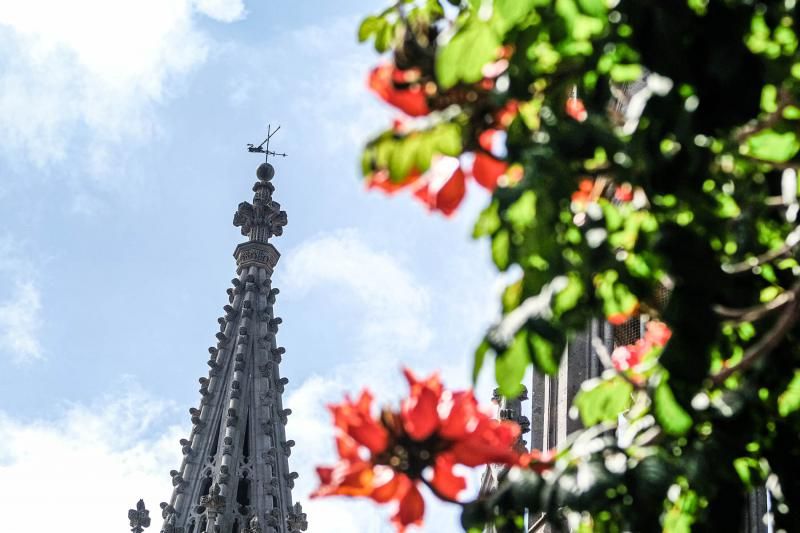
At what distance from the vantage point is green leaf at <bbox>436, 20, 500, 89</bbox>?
5188mm

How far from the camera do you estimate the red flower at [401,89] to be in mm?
5422

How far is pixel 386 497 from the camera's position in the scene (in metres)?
5.42

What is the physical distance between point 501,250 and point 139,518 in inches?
1502

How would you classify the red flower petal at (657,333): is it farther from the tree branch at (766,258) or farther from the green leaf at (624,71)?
the green leaf at (624,71)

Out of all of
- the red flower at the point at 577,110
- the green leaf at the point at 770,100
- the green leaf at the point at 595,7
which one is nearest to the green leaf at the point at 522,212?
the red flower at the point at 577,110

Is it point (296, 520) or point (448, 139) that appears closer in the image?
point (448, 139)

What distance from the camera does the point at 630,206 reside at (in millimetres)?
5816

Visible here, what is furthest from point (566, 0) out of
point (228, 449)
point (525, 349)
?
point (228, 449)

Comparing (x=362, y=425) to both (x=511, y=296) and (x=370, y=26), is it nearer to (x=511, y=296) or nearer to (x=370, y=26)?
(x=511, y=296)

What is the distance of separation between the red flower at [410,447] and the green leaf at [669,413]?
0.54m

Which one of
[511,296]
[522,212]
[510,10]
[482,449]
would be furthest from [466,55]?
[482,449]

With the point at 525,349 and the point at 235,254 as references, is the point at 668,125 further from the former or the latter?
the point at 235,254

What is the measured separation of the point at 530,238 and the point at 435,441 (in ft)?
2.63

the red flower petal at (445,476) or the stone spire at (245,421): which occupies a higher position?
the stone spire at (245,421)
